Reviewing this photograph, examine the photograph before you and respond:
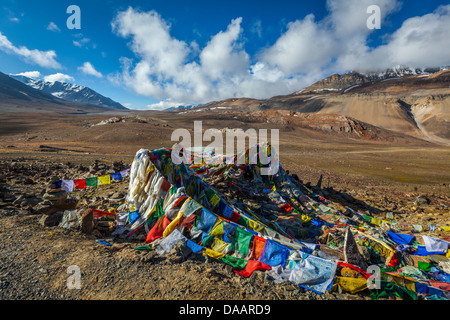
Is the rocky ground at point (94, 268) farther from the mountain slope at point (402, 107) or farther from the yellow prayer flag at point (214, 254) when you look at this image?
the mountain slope at point (402, 107)

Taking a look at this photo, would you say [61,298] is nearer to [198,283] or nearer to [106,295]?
[106,295]

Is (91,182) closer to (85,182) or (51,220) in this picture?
(85,182)

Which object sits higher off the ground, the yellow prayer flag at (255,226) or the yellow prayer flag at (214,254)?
the yellow prayer flag at (255,226)

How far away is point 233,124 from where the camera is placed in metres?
60.2

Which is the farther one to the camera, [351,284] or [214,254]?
[214,254]

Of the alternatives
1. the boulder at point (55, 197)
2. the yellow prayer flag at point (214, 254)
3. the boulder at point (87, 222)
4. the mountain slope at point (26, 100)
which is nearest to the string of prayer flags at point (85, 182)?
the boulder at point (55, 197)

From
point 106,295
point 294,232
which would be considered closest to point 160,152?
point 106,295

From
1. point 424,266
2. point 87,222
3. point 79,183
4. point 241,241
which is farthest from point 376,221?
point 79,183

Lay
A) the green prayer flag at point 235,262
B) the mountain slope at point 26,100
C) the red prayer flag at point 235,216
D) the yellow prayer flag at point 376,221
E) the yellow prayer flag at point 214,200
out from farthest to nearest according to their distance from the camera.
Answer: the mountain slope at point 26,100 → the yellow prayer flag at point 376,221 → the yellow prayer flag at point 214,200 → the red prayer flag at point 235,216 → the green prayer flag at point 235,262

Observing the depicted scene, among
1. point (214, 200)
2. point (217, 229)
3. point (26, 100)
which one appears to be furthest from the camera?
point (26, 100)

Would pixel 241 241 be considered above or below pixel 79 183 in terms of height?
below

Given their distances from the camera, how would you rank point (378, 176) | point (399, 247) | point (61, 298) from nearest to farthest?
point (61, 298) < point (399, 247) < point (378, 176)
